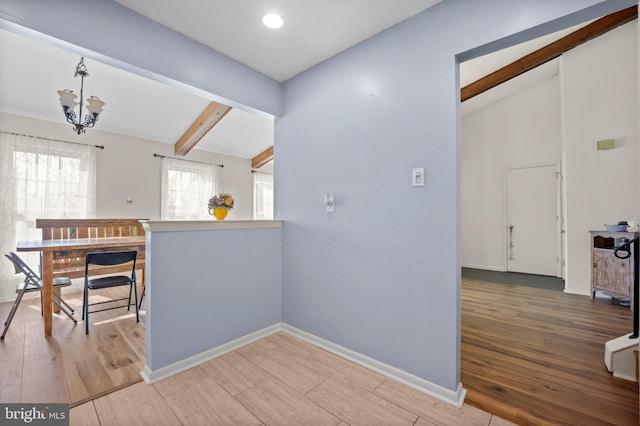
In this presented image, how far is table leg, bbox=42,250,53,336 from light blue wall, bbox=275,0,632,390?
2201mm

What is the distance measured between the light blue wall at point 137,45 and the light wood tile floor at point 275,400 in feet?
7.01

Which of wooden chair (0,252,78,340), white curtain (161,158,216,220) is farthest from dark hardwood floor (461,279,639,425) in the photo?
white curtain (161,158,216,220)

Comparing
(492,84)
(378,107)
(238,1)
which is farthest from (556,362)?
(492,84)

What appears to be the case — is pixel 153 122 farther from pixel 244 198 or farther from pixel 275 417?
pixel 275 417

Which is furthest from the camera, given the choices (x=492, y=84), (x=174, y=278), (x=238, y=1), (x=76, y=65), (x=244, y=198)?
(x=244, y=198)

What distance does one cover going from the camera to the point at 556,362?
6.90 feet

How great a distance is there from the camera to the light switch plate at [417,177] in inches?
71.3

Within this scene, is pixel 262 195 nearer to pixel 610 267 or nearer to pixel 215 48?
pixel 215 48

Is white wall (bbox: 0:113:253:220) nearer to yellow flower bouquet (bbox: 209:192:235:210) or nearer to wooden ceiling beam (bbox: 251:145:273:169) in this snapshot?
wooden ceiling beam (bbox: 251:145:273:169)

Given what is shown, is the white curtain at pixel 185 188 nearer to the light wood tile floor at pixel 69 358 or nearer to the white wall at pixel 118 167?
the white wall at pixel 118 167

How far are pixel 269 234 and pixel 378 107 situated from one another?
4.82ft

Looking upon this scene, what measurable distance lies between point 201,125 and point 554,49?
5.19m

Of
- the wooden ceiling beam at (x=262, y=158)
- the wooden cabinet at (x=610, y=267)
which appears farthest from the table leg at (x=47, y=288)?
the wooden cabinet at (x=610, y=267)

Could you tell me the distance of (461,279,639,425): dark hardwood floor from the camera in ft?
5.19
